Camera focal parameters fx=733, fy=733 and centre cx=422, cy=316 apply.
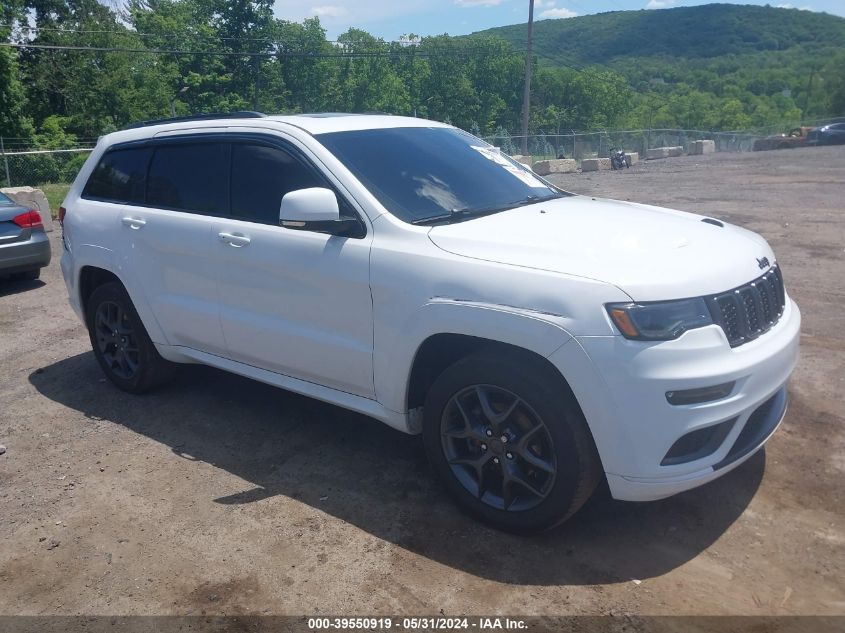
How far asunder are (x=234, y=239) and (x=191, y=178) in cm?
75

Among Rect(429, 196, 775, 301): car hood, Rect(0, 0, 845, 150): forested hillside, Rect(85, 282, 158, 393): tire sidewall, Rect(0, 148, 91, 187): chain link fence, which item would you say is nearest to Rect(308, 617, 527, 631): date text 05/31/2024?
Rect(429, 196, 775, 301): car hood

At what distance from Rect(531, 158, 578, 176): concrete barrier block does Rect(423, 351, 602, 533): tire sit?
28.7 m

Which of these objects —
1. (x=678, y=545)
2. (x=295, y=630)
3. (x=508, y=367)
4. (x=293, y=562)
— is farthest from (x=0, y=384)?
(x=678, y=545)

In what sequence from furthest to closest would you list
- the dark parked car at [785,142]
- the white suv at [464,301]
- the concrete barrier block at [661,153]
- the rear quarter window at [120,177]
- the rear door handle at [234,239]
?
the dark parked car at [785,142], the concrete barrier block at [661,153], the rear quarter window at [120,177], the rear door handle at [234,239], the white suv at [464,301]

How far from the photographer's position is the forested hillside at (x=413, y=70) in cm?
4316

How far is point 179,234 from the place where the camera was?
479 cm

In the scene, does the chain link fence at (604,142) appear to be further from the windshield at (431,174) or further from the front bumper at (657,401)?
the front bumper at (657,401)

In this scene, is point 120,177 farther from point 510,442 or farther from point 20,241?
point 20,241

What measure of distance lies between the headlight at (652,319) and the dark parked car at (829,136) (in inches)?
1747

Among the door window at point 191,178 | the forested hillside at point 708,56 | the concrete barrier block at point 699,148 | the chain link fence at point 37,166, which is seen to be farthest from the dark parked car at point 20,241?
the forested hillside at point 708,56

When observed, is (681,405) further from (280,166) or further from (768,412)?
(280,166)

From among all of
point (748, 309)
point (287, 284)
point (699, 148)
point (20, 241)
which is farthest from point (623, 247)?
point (699, 148)

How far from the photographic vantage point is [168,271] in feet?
16.1

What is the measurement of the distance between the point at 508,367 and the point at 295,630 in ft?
4.69
